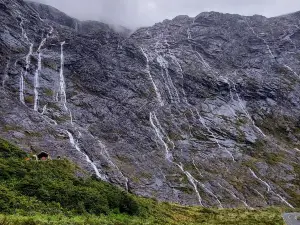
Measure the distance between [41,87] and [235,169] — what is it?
49915 mm

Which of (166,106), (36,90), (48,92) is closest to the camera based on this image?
(36,90)

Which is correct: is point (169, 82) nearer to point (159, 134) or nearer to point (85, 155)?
point (159, 134)

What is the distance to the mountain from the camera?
68.6m

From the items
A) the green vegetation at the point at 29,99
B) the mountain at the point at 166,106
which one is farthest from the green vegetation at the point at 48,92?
the green vegetation at the point at 29,99

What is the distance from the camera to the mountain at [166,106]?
225 ft

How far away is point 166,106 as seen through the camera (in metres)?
102

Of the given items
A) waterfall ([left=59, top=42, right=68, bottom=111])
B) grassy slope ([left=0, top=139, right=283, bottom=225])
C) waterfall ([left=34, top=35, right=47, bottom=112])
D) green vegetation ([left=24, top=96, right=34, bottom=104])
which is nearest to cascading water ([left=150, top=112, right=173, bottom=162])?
waterfall ([left=59, top=42, right=68, bottom=111])

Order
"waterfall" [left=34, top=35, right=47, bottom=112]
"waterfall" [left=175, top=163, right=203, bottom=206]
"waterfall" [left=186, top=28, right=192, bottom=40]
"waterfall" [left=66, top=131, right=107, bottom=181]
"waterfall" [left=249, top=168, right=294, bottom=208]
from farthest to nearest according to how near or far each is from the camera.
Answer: "waterfall" [left=186, top=28, right=192, bottom=40] < "waterfall" [left=34, top=35, right=47, bottom=112] < "waterfall" [left=249, top=168, right=294, bottom=208] < "waterfall" [left=175, top=163, right=203, bottom=206] < "waterfall" [left=66, top=131, right=107, bottom=181]

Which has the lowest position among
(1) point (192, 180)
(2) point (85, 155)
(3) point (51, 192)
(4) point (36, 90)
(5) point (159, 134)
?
(1) point (192, 180)

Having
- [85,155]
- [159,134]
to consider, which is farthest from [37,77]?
[85,155]

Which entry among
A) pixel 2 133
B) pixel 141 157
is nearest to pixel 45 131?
pixel 2 133

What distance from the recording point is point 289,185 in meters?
76.9

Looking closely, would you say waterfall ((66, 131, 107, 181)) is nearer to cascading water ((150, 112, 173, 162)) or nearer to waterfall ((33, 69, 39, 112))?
waterfall ((33, 69, 39, 112))

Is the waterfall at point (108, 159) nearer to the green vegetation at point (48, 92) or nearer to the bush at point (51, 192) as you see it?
the green vegetation at point (48, 92)
